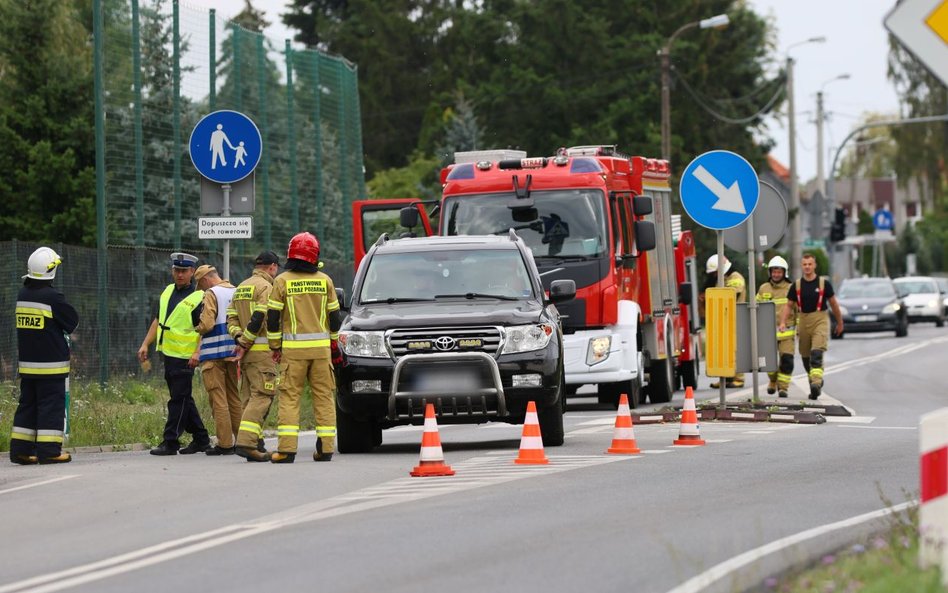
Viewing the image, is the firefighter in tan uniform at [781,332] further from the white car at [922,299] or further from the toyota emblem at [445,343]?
the white car at [922,299]

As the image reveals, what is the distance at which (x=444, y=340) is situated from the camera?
15383 millimetres

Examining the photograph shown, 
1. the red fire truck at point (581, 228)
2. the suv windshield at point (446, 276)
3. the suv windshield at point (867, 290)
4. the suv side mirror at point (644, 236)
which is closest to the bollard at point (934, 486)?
the suv windshield at point (446, 276)

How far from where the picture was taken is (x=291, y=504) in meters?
11.6

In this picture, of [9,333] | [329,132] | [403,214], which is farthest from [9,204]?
[403,214]

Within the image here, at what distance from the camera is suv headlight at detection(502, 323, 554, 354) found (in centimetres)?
1546

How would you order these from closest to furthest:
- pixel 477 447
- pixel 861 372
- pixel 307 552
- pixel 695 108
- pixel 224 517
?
1. pixel 307 552
2. pixel 224 517
3. pixel 477 447
4. pixel 861 372
5. pixel 695 108

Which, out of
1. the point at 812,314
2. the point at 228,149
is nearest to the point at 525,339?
the point at 228,149

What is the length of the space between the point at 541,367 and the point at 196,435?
345 cm

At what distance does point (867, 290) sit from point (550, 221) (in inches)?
1198

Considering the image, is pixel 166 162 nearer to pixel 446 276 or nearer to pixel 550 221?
pixel 550 221

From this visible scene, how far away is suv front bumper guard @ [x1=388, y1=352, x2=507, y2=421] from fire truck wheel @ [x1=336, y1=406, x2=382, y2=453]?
73 cm

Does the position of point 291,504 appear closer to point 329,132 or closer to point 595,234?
point 595,234

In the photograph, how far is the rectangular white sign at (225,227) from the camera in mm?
17953

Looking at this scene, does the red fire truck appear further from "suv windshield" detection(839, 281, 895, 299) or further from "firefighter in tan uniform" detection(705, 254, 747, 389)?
"suv windshield" detection(839, 281, 895, 299)
